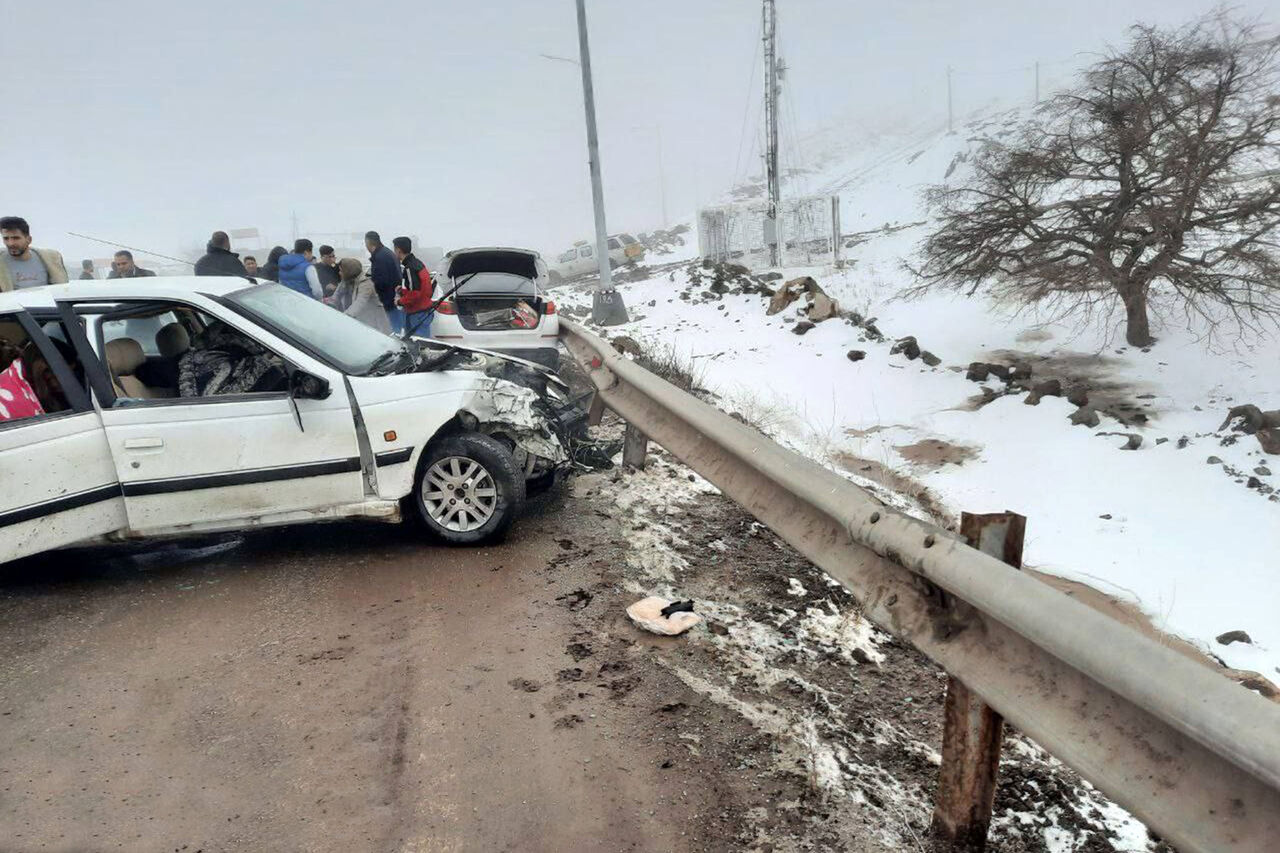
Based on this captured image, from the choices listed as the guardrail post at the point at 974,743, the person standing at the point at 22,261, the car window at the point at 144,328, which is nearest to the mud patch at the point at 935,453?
the guardrail post at the point at 974,743

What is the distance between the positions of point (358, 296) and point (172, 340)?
15.9 feet

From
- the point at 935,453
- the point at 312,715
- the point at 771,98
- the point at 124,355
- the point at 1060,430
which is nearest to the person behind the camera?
the point at 312,715

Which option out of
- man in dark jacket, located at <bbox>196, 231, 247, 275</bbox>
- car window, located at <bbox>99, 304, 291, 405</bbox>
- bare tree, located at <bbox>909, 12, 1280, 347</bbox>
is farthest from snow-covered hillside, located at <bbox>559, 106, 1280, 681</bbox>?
man in dark jacket, located at <bbox>196, 231, 247, 275</bbox>

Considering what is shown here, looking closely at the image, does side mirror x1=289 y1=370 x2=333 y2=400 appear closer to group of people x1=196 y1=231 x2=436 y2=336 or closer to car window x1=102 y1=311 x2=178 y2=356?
car window x1=102 y1=311 x2=178 y2=356

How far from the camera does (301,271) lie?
1005 cm

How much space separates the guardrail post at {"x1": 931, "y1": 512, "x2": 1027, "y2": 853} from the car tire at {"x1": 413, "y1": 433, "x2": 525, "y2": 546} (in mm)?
2931

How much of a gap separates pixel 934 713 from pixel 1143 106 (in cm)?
1096

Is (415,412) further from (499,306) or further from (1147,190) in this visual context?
(1147,190)

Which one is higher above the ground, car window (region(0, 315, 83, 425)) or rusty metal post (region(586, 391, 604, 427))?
car window (region(0, 315, 83, 425))

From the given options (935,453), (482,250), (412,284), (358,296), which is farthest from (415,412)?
(482,250)

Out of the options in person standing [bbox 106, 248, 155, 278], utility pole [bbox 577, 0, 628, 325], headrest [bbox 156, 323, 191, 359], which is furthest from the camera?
utility pole [bbox 577, 0, 628, 325]

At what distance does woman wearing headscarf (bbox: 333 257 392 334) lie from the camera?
9891 millimetres

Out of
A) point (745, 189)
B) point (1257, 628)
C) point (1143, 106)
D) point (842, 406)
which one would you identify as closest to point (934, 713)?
point (1257, 628)

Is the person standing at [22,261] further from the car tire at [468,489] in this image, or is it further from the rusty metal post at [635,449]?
the rusty metal post at [635,449]
